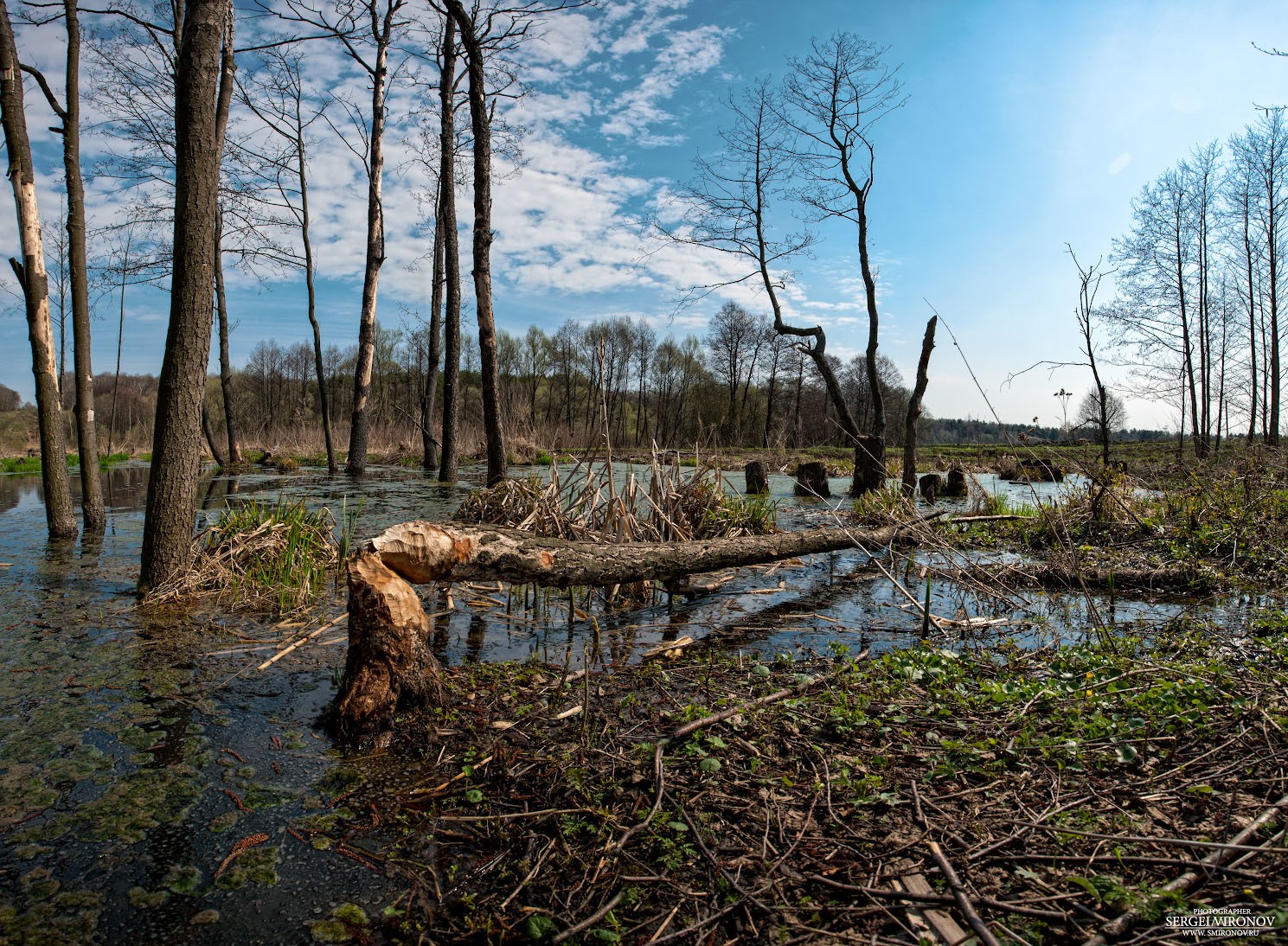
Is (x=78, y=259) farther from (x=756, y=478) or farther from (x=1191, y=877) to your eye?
(x=756, y=478)

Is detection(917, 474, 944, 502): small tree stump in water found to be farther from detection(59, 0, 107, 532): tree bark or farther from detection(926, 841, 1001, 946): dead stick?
detection(59, 0, 107, 532): tree bark

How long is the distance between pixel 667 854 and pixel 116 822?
72.9 inches

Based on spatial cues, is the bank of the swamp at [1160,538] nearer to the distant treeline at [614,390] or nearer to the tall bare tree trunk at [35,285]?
the tall bare tree trunk at [35,285]

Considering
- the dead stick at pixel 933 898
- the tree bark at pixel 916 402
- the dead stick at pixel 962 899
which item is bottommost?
the dead stick at pixel 933 898

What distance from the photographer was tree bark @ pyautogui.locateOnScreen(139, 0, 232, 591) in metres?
4.62

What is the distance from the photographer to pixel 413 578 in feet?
11.1

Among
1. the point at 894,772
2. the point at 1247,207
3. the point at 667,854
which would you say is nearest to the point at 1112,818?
the point at 894,772

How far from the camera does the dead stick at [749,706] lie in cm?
260

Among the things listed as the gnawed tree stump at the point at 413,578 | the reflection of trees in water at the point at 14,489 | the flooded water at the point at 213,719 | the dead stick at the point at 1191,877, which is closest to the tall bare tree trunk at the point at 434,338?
the reflection of trees in water at the point at 14,489

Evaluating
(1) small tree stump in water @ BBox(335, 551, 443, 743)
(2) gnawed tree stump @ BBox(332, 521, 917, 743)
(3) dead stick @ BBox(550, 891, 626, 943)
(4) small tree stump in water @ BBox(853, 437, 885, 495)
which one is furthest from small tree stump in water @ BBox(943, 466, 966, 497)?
(3) dead stick @ BBox(550, 891, 626, 943)

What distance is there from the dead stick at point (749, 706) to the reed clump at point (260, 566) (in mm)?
3409

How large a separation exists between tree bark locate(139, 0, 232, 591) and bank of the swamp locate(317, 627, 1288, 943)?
10.0 feet

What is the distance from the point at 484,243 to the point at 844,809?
8.32 meters

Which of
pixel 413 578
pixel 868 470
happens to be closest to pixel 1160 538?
pixel 868 470
